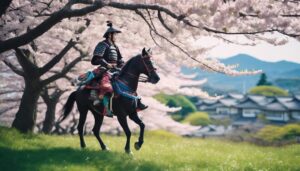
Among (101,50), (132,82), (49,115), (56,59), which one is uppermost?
(101,50)

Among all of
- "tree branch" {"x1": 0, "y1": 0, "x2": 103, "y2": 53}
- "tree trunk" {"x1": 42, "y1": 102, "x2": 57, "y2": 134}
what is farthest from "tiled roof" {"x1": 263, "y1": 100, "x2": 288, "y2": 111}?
"tree branch" {"x1": 0, "y1": 0, "x2": 103, "y2": 53}

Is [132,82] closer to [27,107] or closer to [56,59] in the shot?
[56,59]

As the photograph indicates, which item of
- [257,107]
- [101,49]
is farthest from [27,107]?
[257,107]

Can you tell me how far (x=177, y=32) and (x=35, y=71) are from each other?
29.7 ft

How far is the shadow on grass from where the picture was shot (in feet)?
36.0

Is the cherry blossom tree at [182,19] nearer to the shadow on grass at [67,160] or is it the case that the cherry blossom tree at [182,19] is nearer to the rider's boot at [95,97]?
the rider's boot at [95,97]

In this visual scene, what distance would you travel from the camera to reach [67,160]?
39.5 feet

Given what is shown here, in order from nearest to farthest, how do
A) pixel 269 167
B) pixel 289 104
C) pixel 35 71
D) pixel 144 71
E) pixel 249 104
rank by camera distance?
1. pixel 269 167
2. pixel 144 71
3. pixel 35 71
4. pixel 289 104
5. pixel 249 104

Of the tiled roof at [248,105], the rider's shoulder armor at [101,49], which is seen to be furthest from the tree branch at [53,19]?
the tiled roof at [248,105]

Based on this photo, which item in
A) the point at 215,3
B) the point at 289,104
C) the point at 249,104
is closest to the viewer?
the point at 215,3

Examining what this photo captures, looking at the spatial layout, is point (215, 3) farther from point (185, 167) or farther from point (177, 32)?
point (185, 167)

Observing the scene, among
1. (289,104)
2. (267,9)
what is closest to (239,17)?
(267,9)

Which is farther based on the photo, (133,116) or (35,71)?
(35,71)

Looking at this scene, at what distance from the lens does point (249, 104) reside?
9594 centimetres
